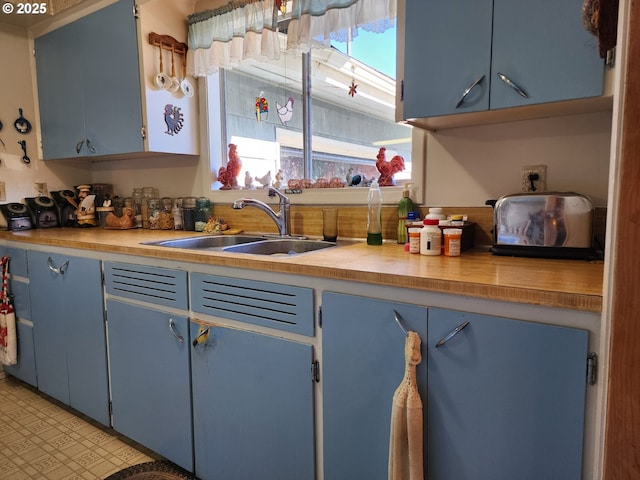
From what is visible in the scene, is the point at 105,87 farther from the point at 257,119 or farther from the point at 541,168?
the point at 541,168

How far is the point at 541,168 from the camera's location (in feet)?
4.72

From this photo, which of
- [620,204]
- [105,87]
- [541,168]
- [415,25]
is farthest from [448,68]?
[105,87]

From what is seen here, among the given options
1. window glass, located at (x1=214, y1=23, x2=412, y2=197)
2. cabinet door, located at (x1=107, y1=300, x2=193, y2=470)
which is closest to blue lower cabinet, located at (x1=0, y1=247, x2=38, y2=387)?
cabinet door, located at (x1=107, y1=300, x2=193, y2=470)

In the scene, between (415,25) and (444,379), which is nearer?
(444,379)

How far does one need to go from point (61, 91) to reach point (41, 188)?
2.29 feet

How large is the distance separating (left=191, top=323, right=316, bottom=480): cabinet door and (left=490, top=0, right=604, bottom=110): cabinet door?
99 centimetres

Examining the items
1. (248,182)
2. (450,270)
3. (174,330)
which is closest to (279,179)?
(248,182)

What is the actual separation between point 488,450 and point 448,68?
1.09m

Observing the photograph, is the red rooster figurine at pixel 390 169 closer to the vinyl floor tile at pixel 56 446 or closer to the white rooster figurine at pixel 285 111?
the white rooster figurine at pixel 285 111

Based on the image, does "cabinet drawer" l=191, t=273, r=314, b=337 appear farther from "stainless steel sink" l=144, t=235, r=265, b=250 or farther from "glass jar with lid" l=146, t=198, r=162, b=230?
"glass jar with lid" l=146, t=198, r=162, b=230

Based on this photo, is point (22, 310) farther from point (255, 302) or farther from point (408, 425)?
point (408, 425)

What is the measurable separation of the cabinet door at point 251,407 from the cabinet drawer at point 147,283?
153mm

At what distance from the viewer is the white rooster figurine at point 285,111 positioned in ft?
7.45

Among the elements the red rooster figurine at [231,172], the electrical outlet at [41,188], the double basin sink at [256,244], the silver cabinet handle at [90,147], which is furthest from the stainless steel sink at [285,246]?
the electrical outlet at [41,188]
